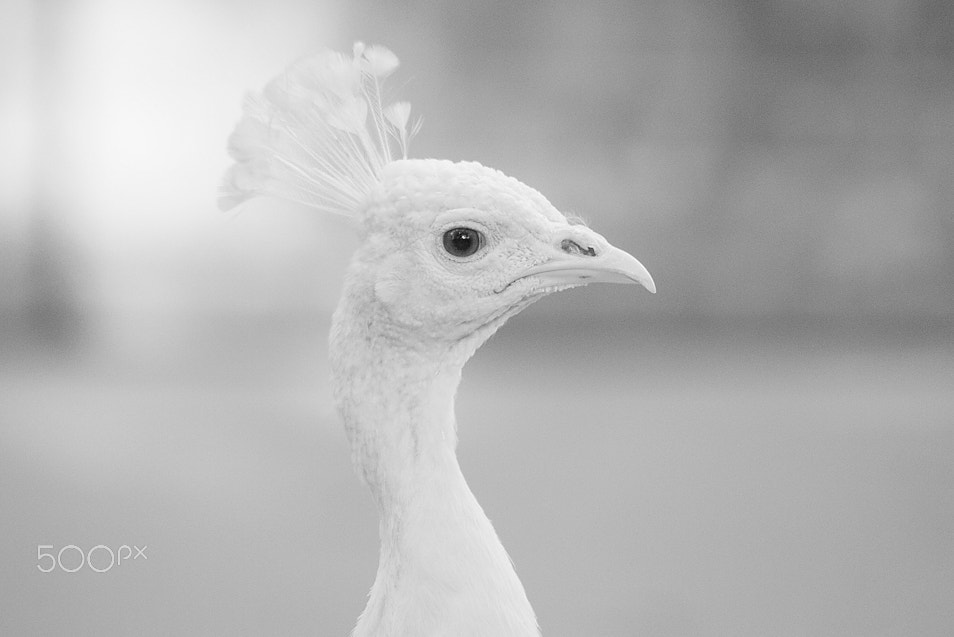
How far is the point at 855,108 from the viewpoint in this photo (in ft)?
14.2

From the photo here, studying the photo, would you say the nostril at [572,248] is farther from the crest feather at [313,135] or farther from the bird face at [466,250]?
the crest feather at [313,135]

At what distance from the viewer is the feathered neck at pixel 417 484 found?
81cm

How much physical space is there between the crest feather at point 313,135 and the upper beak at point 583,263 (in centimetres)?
17

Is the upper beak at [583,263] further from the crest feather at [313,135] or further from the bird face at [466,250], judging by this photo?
the crest feather at [313,135]

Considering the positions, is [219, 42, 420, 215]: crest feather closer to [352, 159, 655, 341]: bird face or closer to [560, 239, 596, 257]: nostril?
[352, 159, 655, 341]: bird face

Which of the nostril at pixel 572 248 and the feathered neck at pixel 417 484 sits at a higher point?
the nostril at pixel 572 248

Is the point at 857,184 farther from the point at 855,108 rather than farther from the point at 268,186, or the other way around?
the point at 268,186

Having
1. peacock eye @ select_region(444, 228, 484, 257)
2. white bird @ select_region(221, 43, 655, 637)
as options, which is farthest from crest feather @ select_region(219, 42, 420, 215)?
peacock eye @ select_region(444, 228, 484, 257)

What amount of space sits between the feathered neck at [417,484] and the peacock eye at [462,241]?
73 millimetres

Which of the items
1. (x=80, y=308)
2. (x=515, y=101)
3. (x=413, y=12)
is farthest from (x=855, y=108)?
(x=80, y=308)

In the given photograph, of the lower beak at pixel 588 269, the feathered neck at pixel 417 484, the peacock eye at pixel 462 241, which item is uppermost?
the lower beak at pixel 588 269

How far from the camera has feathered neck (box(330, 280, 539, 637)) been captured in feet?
2.67

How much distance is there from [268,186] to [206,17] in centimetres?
311

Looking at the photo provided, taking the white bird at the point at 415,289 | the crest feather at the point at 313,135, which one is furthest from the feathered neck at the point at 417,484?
the crest feather at the point at 313,135
